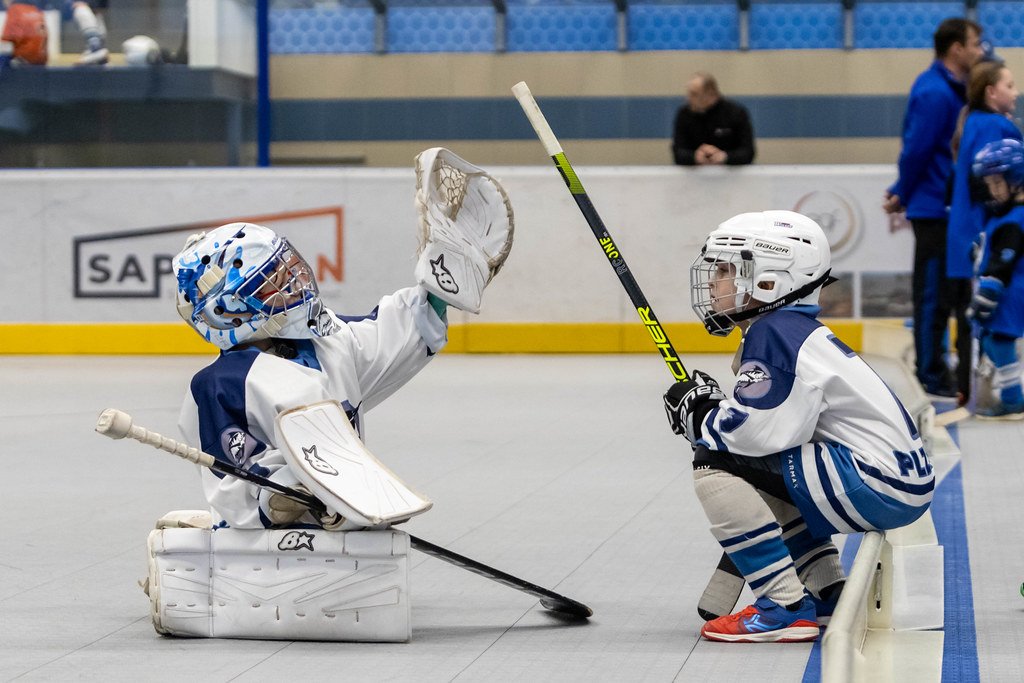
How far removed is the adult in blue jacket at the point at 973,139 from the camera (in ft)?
27.3

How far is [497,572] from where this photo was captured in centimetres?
426

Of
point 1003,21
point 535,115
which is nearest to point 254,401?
point 535,115

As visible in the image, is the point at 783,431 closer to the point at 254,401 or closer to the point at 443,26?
the point at 254,401

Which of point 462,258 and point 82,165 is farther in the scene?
point 82,165

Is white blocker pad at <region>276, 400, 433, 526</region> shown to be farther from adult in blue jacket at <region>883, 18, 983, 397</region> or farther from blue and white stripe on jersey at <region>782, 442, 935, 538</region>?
adult in blue jacket at <region>883, 18, 983, 397</region>

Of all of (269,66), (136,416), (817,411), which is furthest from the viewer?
(269,66)

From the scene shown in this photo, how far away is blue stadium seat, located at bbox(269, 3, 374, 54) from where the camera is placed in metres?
13.6

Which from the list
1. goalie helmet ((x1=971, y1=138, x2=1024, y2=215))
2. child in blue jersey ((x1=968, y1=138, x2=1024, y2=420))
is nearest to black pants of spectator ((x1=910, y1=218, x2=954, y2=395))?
child in blue jersey ((x1=968, y1=138, x2=1024, y2=420))

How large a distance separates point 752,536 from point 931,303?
5.39 meters

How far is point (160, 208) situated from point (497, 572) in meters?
9.02

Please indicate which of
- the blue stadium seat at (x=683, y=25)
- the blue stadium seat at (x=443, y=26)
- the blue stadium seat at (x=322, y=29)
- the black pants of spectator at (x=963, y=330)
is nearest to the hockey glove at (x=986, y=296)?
the black pants of spectator at (x=963, y=330)

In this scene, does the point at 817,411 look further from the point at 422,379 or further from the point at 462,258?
the point at 422,379

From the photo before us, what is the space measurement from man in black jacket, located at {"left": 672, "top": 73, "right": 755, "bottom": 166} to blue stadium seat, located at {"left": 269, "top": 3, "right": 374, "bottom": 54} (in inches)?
114

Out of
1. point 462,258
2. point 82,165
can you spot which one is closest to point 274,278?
point 462,258
